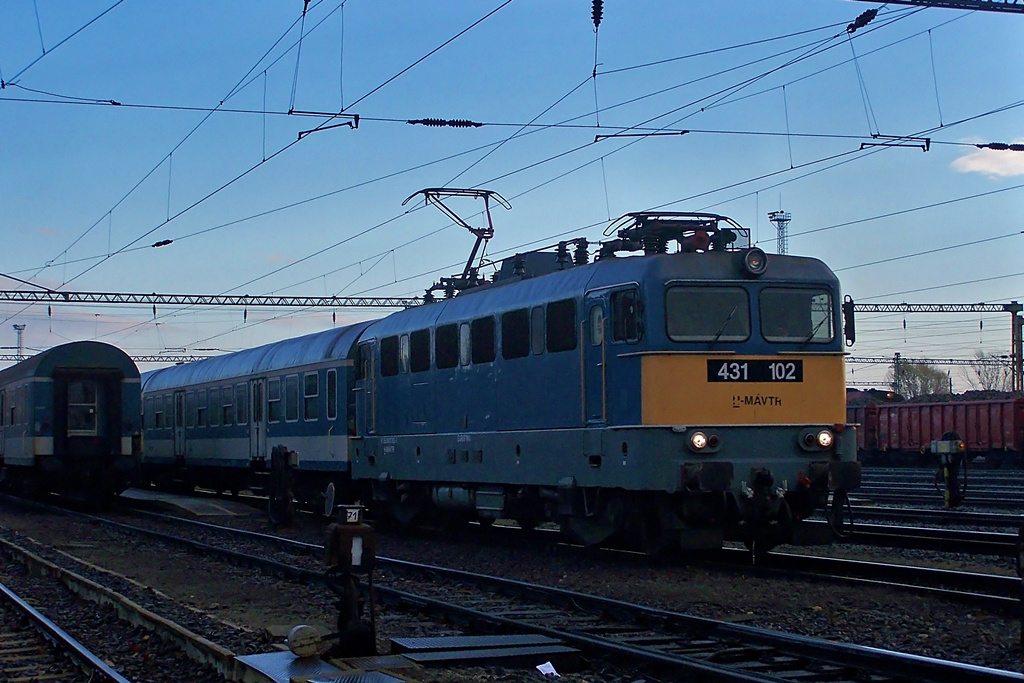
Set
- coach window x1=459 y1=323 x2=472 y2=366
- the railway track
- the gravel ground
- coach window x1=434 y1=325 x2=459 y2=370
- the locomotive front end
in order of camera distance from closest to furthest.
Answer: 1. the railway track
2. the gravel ground
3. the locomotive front end
4. coach window x1=459 y1=323 x2=472 y2=366
5. coach window x1=434 y1=325 x2=459 y2=370

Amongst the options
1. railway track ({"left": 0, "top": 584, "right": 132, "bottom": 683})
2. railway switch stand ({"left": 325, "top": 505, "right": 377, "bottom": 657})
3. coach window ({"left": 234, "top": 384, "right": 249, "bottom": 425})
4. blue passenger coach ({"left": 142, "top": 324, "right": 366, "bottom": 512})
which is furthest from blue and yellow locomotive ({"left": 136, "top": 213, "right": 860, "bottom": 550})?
coach window ({"left": 234, "top": 384, "right": 249, "bottom": 425})

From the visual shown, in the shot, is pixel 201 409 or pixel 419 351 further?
pixel 201 409

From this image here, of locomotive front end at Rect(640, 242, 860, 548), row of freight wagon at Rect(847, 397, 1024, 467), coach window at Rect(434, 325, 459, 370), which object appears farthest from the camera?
row of freight wagon at Rect(847, 397, 1024, 467)

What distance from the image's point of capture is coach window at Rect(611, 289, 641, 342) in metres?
13.6

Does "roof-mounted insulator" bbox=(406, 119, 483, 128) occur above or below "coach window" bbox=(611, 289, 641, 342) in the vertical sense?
above

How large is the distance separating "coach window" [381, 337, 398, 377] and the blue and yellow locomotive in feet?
3.80

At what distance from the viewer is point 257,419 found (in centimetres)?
2625

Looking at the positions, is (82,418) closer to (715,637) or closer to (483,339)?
(483,339)

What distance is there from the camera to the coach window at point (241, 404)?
1063 inches

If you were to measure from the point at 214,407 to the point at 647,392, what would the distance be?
1827 centimetres

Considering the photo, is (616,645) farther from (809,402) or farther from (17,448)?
(17,448)

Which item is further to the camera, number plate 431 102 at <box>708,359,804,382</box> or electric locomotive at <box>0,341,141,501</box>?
electric locomotive at <box>0,341,141,501</box>

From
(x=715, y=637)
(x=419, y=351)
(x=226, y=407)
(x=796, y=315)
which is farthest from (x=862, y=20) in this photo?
(x=226, y=407)

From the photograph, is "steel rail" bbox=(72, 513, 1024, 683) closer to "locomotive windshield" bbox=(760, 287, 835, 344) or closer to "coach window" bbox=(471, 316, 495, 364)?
"locomotive windshield" bbox=(760, 287, 835, 344)
